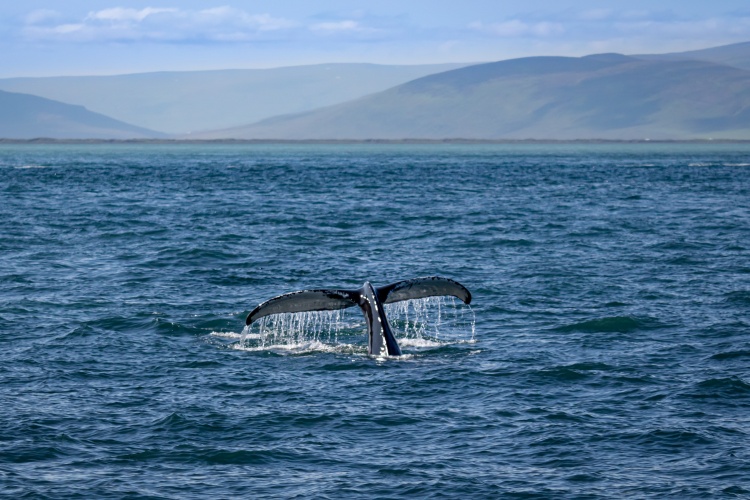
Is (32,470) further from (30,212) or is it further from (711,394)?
(30,212)

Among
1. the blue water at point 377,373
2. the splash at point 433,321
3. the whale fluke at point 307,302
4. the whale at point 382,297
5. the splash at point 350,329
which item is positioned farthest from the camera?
the splash at point 433,321

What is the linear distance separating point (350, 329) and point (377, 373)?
393cm

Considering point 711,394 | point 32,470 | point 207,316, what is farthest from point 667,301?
point 32,470

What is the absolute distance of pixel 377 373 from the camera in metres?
16.5

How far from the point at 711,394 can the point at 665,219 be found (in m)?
30.6

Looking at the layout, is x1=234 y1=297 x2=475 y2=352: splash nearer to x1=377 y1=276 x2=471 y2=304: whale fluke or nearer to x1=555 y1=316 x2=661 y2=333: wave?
x1=377 y1=276 x2=471 y2=304: whale fluke

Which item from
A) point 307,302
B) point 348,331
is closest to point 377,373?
point 307,302

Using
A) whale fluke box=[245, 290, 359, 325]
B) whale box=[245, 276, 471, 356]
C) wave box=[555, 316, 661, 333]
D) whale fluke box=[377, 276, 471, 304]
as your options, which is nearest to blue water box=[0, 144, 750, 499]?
wave box=[555, 316, 661, 333]

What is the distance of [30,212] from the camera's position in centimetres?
4719

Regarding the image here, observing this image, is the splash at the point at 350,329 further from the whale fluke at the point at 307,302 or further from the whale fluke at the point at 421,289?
the whale fluke at the point at 307,302

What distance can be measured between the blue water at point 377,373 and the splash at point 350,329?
11cm

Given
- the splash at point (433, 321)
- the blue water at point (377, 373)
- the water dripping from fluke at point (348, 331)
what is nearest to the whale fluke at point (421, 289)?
the water dripping from fluke at point (348, 331)

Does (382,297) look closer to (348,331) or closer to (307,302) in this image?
(307,302)

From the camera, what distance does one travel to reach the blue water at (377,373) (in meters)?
12.2
